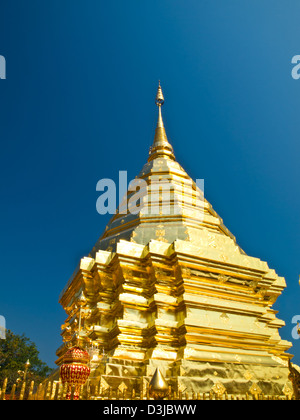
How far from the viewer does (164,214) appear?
32.9ft

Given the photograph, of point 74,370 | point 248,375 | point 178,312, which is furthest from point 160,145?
point 74,370

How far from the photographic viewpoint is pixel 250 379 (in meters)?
7.13

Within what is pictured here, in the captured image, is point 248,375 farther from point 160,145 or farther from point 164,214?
point 160,145

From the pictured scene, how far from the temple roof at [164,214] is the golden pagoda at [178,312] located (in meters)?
0.04

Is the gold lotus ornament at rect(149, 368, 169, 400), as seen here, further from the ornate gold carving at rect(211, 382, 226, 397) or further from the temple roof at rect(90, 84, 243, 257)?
the temple roof at rect(90, 84, 243, 257)

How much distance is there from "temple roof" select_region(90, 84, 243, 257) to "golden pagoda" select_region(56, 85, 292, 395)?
1.6 inches

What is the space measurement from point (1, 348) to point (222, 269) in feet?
45.7

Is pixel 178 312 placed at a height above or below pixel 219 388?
above

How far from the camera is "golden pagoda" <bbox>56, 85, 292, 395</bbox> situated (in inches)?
272

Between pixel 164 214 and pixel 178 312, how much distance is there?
10.2ft

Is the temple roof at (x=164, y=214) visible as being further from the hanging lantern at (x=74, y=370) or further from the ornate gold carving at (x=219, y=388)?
the hanging lantern at (x=74, y=370)

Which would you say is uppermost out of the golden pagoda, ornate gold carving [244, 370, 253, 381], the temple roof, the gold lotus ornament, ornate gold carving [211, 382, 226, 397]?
the temple roof

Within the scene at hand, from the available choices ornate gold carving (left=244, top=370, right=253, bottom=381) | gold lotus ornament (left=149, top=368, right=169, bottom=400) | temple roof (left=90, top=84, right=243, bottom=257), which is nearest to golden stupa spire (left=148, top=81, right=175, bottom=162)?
temple roof (left=90, top=84, right=243, bottom=257)
